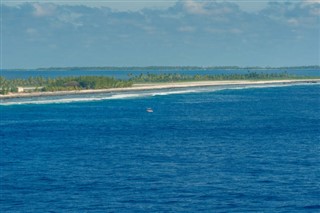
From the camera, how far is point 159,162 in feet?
222

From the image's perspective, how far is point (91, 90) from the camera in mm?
195125

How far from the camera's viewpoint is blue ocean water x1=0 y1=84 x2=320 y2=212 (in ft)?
170

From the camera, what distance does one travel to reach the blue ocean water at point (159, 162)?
51844 mm

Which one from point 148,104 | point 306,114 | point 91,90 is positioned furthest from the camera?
point 91,90

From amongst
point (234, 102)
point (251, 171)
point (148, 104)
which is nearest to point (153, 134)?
point (251, 171)

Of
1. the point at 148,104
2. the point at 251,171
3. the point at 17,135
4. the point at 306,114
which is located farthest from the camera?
the point at 148,104

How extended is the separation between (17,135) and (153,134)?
57.5ft

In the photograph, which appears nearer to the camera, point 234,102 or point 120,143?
point 120,143

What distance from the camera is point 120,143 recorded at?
82.8m

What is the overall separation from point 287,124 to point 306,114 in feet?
62.1

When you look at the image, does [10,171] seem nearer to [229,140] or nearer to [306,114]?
[229,140]

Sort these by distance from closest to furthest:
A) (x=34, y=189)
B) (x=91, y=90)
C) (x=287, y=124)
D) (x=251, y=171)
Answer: (x=34, y=189)
(x=251, y=171)
(x=287, y=124)
(x=91, y=90)

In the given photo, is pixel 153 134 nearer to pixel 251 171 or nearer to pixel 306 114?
pixel 251 171

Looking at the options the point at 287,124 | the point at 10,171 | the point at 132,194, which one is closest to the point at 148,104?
the point at 287,124
